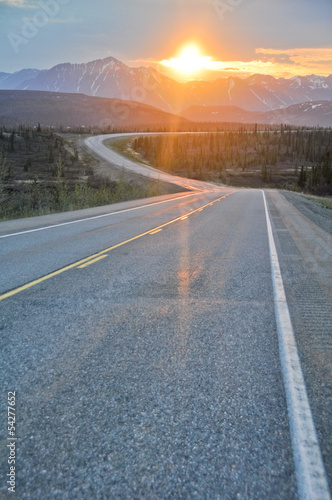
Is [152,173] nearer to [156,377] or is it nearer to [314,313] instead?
[314,313]

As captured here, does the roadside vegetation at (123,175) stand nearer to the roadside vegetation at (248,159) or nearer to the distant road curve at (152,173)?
the roadside vegetation at (248,159)

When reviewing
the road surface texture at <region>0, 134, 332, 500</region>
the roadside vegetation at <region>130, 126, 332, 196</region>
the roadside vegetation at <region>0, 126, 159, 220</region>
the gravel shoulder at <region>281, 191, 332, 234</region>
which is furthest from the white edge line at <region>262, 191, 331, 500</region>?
the roadside vegetation at <region>130, 126, 332, 196</region>

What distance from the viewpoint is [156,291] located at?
5.57 m

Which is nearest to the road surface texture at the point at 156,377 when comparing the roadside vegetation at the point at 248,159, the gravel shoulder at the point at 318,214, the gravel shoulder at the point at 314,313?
the gravel shoulder at the point at 314,313

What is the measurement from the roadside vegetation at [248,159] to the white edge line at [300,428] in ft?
213

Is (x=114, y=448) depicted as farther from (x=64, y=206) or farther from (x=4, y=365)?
(x=64, y=206)

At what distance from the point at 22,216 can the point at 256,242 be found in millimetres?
10472

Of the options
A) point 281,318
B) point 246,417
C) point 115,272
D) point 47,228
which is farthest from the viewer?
point 47,228

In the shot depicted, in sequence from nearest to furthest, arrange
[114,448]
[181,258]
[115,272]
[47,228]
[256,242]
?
[114,448], [115,272], [181,258], [256,242], [47,228]

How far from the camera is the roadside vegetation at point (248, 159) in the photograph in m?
76.4

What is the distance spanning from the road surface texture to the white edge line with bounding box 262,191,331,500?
28 mm

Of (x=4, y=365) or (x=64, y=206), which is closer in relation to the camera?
(x=4, y=365)

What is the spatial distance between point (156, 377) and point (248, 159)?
121992 millimetres

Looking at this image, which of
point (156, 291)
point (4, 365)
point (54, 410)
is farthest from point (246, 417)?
point (156, 291)
